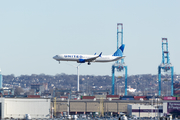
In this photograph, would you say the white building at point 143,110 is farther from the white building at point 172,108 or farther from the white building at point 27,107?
the white building at point 27,107

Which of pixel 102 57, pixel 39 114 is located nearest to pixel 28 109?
pixel 39 114

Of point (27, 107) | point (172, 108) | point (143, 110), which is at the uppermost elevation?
point (27, 107)

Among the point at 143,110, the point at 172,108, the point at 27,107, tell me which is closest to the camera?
the point at 27,107

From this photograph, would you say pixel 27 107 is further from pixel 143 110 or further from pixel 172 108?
pixel 172 108

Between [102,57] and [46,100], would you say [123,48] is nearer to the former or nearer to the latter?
[102,57]

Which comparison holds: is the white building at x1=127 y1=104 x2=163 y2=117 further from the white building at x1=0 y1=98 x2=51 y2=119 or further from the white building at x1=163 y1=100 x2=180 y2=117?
the white building at x1=0 y1=98 x2=51 y2=119

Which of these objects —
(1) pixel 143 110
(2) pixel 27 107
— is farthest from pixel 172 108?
(2) pixel 27 107

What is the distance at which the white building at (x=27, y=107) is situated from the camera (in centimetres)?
10669

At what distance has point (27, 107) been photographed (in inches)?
4306

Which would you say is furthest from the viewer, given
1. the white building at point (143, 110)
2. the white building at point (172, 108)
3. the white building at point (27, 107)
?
the white building at point (172, 108)

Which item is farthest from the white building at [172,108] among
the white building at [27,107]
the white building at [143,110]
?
the white building at [27,107]

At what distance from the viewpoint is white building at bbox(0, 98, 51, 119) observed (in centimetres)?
10669

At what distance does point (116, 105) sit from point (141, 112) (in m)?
21.8

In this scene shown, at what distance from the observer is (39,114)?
108m
